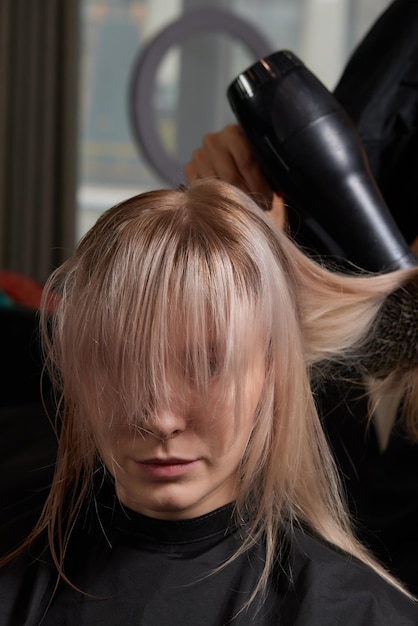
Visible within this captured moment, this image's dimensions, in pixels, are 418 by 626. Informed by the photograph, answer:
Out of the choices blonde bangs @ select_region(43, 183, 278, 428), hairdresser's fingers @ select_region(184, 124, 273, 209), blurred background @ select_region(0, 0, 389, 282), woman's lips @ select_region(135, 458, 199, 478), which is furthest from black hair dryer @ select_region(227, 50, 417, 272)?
blurred background @ select_region(0, 0, 389, 282)

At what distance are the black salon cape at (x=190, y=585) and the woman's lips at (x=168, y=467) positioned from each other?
0.08 metres

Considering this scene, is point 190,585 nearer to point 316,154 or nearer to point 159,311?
point 159,311

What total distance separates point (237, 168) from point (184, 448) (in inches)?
15.7

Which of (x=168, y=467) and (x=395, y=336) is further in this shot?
(x=395, y=336)

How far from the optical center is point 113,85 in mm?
3732

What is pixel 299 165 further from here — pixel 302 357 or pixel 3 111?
pixel 3 111

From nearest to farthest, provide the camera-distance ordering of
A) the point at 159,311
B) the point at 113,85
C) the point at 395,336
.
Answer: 1. the point at 159,311
2. the point at 395,336
3. the point at 113,85

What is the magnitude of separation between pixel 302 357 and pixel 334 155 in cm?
26

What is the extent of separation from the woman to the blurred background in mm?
2675

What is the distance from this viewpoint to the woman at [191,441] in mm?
668

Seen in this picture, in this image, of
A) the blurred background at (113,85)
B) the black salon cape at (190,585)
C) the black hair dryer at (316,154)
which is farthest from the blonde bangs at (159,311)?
the blurred background at (113,85)

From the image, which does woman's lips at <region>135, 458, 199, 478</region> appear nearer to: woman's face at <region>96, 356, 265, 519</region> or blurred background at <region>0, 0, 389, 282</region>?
woman's face at <region>96, 356, 265, 519</region>

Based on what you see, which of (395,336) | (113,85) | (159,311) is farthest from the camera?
(113,85)

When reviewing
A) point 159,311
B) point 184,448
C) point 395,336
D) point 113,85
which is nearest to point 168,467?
point 184,448
